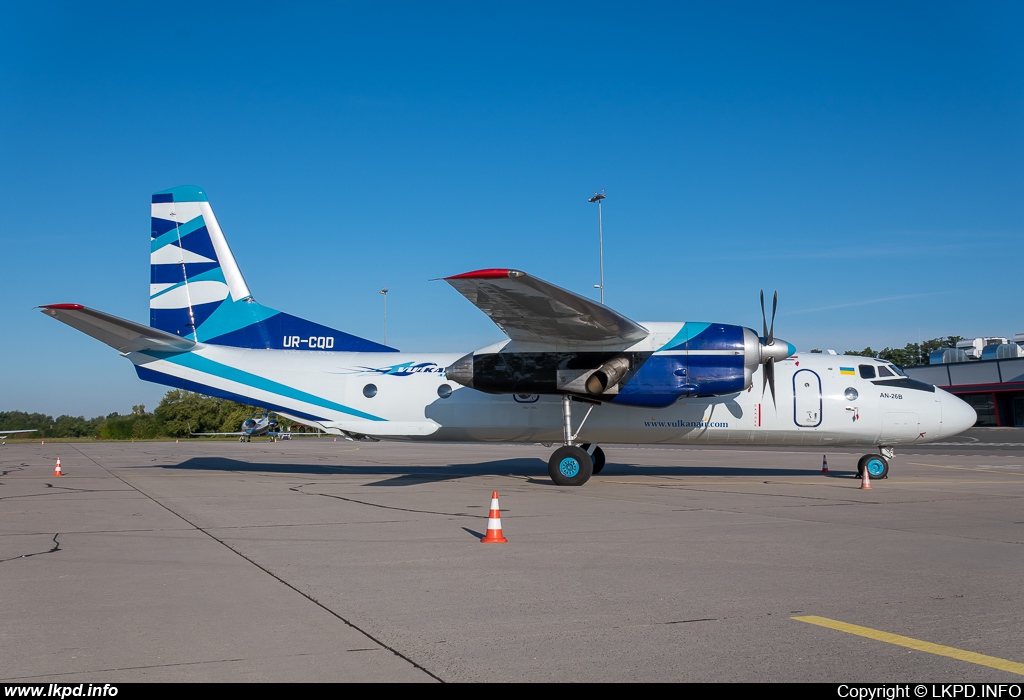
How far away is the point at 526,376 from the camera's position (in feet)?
57.2

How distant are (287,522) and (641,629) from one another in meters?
6.88

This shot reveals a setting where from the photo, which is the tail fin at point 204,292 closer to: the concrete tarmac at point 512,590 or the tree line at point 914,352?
the concrete tarmac at point 512,590

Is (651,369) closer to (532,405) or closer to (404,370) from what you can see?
(532,405)

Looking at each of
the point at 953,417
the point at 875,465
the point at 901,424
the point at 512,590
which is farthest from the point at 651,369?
the point at 512,590

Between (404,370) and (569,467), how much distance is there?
16.6 feet

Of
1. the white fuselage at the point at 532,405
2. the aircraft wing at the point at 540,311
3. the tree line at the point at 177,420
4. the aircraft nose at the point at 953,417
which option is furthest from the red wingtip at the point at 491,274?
the tree line at the point at 177,420

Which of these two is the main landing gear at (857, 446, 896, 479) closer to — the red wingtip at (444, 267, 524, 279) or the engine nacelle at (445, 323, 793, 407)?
the engine nacelle at (445, 323, 793, 407)

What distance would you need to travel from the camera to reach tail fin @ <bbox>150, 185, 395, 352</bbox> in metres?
20.4

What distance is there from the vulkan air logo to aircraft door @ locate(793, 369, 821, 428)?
8.55 metres

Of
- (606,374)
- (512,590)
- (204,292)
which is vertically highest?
(204,292)

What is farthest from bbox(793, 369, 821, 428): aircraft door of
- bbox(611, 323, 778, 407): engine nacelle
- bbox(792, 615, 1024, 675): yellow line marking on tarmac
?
bbox(792, 615, 1024, 675): yellow line marking on tarmac

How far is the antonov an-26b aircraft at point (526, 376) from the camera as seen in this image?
1717 cm

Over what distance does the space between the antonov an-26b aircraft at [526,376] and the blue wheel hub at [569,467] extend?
3cm

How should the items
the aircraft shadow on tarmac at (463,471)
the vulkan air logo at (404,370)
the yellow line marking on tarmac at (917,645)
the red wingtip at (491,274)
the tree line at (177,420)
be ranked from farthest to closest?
the tree line at (177,420)
the aircraft shadow on tarmac at (463,471)
the vulkan air logo at (404,370)
the red wingtip at (491,274)
the yellow line marking on tarmac at (917,645)
